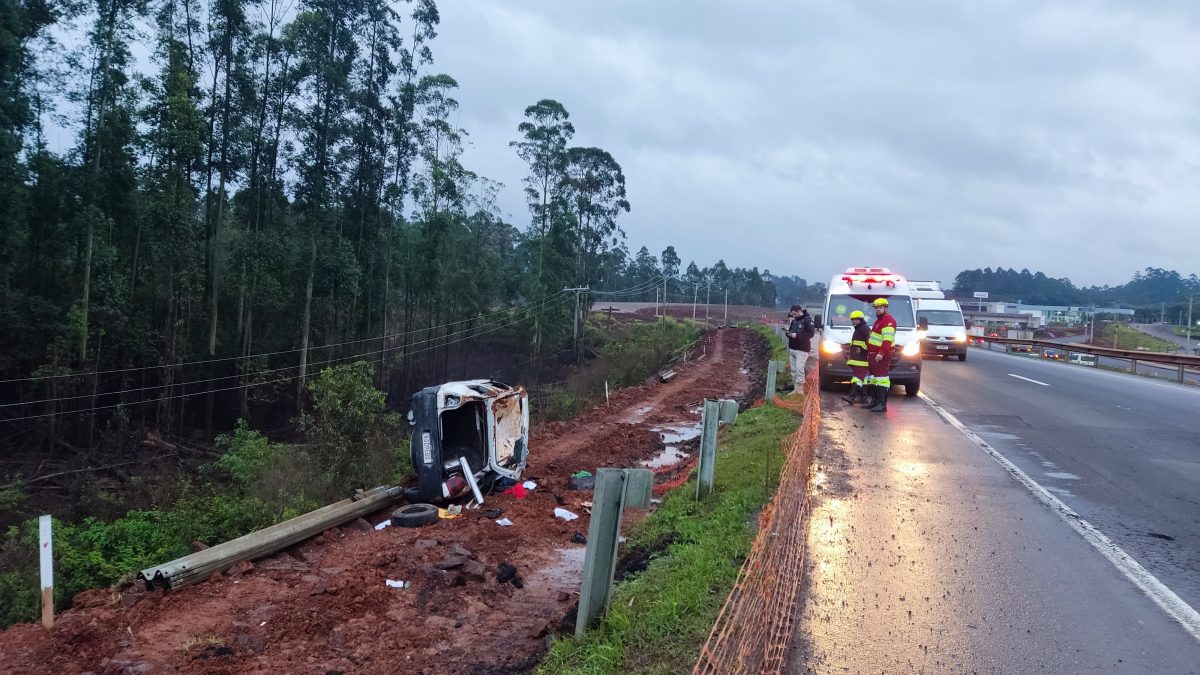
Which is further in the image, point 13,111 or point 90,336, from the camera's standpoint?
point 90,336

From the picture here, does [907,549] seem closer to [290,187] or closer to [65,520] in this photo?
[65,520]

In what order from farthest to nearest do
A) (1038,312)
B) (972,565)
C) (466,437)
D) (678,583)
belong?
(1038,312), (466,437), (972,565), (678,583)

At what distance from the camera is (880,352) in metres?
12.2

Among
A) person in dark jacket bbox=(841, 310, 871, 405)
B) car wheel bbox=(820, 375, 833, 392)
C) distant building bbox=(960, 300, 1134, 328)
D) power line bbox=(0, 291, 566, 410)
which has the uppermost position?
distant building bbox=(960, 300, 1134, 328)

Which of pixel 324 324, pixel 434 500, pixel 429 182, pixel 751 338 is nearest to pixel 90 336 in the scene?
pixel 324 324

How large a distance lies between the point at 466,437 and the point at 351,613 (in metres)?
4.76

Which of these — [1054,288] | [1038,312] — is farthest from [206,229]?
[1054,288]

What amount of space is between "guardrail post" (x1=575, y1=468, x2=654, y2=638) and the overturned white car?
5.35 m

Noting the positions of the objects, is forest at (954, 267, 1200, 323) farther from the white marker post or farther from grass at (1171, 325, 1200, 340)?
the white marker post

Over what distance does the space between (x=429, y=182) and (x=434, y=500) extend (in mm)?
33232

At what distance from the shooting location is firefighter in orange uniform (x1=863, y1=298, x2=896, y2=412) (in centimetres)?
1197

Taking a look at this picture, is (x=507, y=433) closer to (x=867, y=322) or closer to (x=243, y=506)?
(x=243, y=506)

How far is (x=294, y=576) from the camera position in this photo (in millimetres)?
7406

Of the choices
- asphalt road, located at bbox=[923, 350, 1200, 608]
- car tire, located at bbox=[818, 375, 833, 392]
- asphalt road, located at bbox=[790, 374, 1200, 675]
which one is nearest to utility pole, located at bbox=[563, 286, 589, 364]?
asphalt road, located at bbox=[923, 350, 1200, 608]
